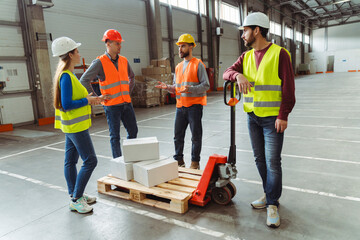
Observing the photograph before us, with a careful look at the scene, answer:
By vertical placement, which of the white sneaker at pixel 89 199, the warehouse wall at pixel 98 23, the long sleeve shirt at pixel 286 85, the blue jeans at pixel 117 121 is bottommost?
the white sneaker at pixel 89 199

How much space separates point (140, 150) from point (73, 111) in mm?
1003

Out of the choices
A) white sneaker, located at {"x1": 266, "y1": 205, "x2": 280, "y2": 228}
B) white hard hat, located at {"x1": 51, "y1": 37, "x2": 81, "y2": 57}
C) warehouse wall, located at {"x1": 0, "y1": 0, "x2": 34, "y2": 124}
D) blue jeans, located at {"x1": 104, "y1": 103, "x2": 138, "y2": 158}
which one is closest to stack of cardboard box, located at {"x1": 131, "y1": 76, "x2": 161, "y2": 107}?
warehouse wall, located at {"x1": 0, "y1": 0, "x2": 34, "y2": 124}

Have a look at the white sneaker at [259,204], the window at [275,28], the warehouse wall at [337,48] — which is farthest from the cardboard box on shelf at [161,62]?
the warehouse wall at [337,48]

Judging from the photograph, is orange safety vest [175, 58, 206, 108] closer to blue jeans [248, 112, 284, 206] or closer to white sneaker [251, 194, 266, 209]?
blue jeans [248, 112, 284, 206]

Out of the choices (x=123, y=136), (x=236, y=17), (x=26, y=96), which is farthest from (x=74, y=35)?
(x=236, y=17)

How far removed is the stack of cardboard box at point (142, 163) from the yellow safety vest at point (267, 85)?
4.60ft

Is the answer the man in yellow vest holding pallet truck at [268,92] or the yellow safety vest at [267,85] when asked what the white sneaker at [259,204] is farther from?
the yellow safety vest at [267,85]

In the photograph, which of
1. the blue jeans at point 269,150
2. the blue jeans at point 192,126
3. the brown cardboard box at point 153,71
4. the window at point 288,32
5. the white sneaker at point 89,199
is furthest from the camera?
the window at point 288,32

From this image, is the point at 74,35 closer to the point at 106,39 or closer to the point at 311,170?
the point at 106,39

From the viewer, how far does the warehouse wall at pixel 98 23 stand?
10.3 meters

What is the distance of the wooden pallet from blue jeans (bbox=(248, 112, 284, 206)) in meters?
0.90

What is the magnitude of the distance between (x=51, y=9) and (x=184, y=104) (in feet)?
28.2

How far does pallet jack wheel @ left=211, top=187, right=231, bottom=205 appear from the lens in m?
3.11

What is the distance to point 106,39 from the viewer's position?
383 cm
